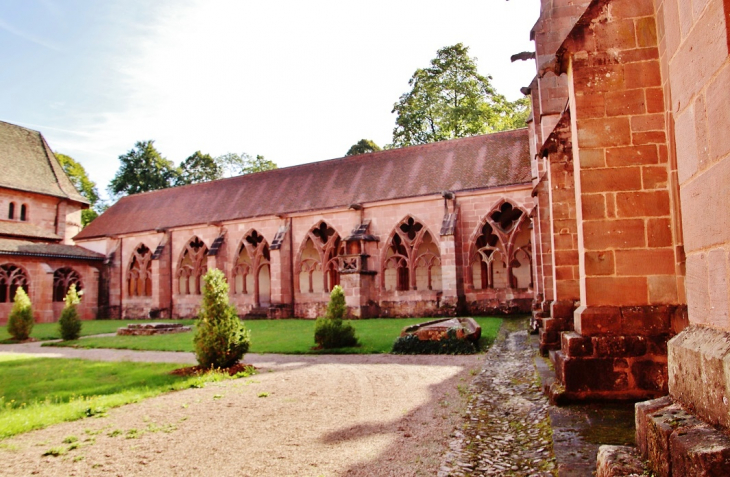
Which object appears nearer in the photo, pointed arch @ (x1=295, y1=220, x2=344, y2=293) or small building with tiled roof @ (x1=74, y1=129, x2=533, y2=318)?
small building with tiled roof @ (x1=74, y1=129, x2=533, y2=318)

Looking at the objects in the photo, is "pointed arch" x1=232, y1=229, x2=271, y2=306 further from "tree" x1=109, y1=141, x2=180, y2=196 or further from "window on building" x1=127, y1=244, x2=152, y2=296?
"tree" x1=109, y1=141, x2=180, y2=196

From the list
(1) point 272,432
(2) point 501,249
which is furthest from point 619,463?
(2) point 501,249

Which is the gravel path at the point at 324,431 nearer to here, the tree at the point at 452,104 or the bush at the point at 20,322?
the bush at the point at 20,322

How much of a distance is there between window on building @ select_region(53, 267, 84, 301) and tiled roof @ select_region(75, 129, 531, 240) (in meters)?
3.05

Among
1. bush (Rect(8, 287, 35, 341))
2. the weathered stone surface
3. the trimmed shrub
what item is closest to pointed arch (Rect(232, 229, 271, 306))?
bush (Rect(8, 287, 35, 341))

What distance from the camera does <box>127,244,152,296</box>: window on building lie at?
26828 mm

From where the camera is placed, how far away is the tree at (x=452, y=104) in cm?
3064

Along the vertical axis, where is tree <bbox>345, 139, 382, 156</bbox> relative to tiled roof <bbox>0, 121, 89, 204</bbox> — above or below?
above

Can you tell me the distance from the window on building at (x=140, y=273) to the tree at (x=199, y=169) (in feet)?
65.2

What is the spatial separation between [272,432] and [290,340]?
26.9ft

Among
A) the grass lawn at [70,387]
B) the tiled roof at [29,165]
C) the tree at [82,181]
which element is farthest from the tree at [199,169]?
the grass lawn at [70,387]

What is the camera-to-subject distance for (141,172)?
44656 mm

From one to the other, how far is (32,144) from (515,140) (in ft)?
99.5

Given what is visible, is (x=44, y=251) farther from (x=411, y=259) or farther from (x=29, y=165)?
(x=411, y=259)
